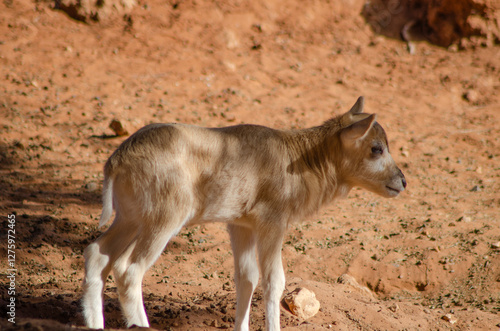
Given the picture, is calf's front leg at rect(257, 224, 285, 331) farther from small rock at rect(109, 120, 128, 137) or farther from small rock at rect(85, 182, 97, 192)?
small rock at rect(109, 120, 128, 137)

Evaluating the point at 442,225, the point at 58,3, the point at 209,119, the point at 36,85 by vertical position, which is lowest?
the point at 442,225

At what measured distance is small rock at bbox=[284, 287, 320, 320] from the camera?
5.43 m

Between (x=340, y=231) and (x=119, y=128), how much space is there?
4595mm

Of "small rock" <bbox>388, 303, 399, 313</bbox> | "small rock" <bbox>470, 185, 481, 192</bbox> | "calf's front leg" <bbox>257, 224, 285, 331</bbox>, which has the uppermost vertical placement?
"calf's front leg" <bbox>257, 224, 285, 331</bbox>

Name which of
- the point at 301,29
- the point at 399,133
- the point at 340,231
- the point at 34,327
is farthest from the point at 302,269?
the point at 301,29

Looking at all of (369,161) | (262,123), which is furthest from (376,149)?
(262,123)

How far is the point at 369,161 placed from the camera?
208 inches

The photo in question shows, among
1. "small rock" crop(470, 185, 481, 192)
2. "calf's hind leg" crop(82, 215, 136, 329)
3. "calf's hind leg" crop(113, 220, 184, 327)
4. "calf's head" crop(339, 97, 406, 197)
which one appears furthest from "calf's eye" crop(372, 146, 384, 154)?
"small rock" crop(470, 185, 481, 192)

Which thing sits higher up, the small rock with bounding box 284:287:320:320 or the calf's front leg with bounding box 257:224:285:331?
the calf's front leg with bounding box 257:224:285:331

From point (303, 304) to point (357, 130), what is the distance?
1.90 metres

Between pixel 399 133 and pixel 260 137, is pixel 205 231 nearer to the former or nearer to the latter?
pixel 260 137

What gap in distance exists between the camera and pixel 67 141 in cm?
958

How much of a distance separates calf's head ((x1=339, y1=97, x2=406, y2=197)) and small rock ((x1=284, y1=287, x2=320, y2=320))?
1291 millimetres

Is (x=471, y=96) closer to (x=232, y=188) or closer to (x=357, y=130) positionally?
(x=357, y=130)
